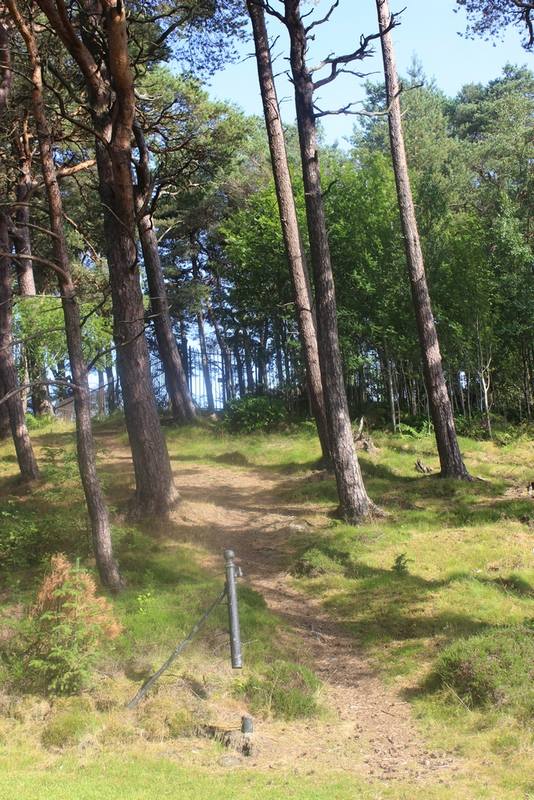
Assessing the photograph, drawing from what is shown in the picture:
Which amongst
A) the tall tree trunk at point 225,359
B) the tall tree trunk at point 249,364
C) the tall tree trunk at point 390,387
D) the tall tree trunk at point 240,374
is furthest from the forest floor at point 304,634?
the tall tree trunk at point 225,359

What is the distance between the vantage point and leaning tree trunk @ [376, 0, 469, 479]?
45.2ft

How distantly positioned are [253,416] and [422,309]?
7194mm

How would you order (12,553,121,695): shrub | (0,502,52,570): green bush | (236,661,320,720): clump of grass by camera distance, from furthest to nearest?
(0,502,52,570): green bush → (236,661,320,720): clump of grass → (12,553,121,695): shrub

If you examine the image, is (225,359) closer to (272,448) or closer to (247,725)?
(272,448)

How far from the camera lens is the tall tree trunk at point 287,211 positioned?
14.3 m

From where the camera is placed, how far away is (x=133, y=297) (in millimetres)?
10812

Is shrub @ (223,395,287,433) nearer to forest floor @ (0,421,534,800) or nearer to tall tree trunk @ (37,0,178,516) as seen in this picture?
forest floor @ (0,421,534,800)

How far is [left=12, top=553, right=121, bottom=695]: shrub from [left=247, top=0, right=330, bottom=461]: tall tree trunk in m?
8.87

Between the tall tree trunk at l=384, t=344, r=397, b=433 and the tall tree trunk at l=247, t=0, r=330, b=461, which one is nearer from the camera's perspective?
the tall tree trunk at l=247, t=0, r=330, b=461

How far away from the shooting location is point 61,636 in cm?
593

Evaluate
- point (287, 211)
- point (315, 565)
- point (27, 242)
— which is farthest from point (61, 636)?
point (27, 242)

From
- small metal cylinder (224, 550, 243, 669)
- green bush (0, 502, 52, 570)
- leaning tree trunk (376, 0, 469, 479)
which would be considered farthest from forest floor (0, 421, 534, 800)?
leaning tree trunk (376, 0, 469, 479)

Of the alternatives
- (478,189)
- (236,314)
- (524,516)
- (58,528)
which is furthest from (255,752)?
(478,189)

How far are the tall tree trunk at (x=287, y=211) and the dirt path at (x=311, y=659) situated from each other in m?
2.17
